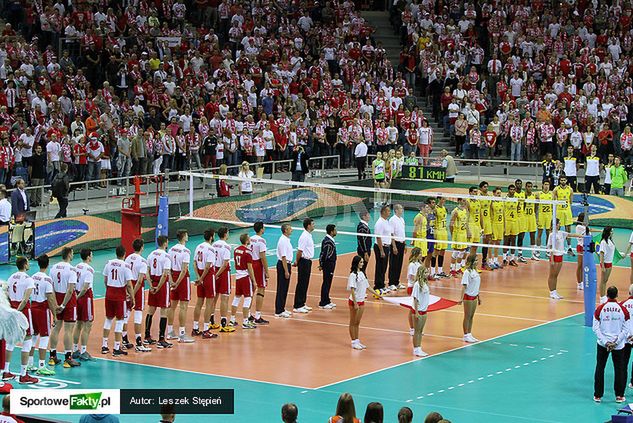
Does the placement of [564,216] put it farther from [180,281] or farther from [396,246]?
[180,281]

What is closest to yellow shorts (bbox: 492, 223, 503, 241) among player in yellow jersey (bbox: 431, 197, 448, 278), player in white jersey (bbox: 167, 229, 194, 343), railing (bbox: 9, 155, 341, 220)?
player in yellow jersey (bbox: 431, 197, 448, 278)

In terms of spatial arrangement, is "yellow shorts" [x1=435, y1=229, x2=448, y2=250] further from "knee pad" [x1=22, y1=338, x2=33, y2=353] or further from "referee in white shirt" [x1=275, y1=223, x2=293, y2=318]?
"knee pad" [x1=22, y1=338, x2=33, y2=353]

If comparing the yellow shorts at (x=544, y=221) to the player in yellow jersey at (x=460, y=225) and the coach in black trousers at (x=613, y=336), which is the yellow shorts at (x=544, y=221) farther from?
the coach in black trousers at (x=613, y=336)

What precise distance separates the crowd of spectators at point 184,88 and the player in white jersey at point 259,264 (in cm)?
1125

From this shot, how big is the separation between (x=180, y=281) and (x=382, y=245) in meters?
6.07

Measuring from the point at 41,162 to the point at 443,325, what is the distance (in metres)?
13.9

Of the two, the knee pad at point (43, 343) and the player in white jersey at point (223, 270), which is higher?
the player in white jersey at point (223, 270)

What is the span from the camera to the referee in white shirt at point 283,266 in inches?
1010

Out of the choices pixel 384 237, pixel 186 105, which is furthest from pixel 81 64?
pixel 384 237

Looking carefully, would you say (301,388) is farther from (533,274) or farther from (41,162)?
(41,162)

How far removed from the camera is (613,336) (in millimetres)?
20203

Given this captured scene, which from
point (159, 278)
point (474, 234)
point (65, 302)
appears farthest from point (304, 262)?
point (65, 302)

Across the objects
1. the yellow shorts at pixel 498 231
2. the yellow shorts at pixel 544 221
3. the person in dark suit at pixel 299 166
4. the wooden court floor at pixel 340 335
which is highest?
the person in dark suit at pixel 299 166

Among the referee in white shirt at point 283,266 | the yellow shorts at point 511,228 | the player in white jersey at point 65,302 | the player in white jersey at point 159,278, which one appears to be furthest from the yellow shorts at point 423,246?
the player in white jersey at point 65,302
